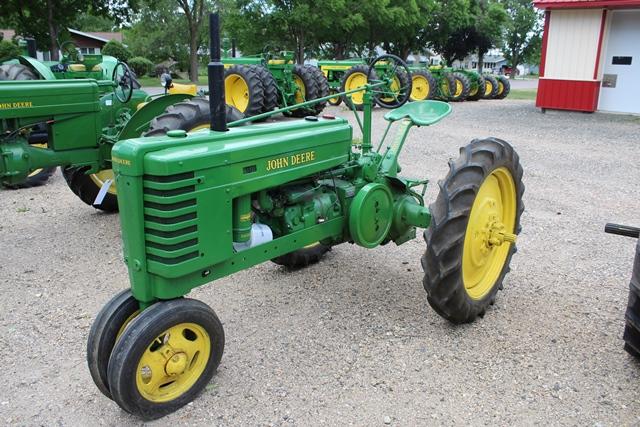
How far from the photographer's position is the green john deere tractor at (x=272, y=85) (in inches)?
456

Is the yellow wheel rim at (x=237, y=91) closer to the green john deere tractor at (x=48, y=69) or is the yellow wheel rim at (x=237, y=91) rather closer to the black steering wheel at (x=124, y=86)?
the green john deere tractor at (x=48, y=69)

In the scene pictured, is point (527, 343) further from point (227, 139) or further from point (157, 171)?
point (157, 171)

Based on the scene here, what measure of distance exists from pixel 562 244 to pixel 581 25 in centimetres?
1084

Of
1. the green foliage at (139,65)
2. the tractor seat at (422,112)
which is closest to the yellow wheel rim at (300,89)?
the tractor seat at (422,112)

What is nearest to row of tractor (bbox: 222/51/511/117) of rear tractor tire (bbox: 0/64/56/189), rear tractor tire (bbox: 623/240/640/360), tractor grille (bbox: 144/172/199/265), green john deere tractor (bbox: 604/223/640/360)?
rear tractor tire (bbox: 0/64/56/189)

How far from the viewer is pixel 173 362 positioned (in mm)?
2699

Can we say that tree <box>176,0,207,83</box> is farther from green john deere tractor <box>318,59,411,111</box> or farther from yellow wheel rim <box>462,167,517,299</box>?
yellow wheel rim <box>462,167,517,299</box>

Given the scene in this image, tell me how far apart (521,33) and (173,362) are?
57.0 metres

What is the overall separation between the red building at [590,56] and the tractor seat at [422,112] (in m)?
11.4

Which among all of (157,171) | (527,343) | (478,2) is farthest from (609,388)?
(478,2)

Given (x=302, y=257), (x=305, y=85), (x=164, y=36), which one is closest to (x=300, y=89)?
(x=305, y=85)

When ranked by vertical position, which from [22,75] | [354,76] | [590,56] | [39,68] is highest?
[590,56]

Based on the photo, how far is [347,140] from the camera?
359 centimetres

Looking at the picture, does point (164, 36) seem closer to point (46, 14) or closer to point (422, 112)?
point (46, 14)
